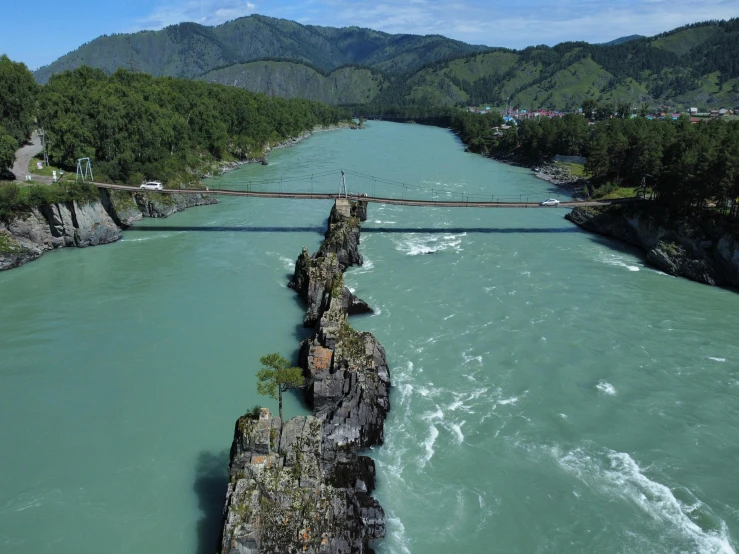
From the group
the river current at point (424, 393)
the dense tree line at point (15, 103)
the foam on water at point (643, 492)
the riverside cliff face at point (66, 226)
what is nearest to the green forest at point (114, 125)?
the dense tree line at point (15, 103)

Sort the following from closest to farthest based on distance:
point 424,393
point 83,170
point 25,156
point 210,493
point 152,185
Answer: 1. point 210,493
2. point 424,393
3. point 152,185
4. point 83,170
5. point 25,156

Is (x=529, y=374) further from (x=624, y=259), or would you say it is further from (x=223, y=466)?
(x=624, y=259)

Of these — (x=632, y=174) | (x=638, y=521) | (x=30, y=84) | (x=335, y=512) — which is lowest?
(x=638, y=521)

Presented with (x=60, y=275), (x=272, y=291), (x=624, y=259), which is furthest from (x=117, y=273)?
(x=624, y=259)

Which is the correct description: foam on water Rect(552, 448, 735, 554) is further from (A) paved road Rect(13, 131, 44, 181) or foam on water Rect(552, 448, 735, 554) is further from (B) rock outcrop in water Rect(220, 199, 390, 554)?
(A) paved road Rect(13, 131, 44, 181)

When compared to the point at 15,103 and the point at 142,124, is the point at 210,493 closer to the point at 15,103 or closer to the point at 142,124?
the point at 142,124

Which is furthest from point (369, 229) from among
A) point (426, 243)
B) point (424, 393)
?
point (424, 393)
